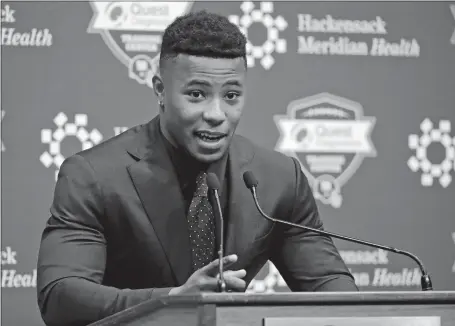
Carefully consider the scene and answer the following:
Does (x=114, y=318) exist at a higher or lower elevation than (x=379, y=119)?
lower

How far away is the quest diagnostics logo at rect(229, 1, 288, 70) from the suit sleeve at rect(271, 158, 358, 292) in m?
1.26

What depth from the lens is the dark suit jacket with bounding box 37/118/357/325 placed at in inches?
103

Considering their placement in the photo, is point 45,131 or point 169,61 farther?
point 45,131

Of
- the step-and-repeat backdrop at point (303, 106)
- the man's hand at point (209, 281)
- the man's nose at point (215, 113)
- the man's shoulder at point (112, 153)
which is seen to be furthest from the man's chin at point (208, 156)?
the step-and-repeat backdrop at point (303, 106)

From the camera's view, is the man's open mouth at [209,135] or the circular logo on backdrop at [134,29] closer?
the man's open mouth at [209,135]

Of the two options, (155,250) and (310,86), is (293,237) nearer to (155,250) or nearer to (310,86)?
(155,250)

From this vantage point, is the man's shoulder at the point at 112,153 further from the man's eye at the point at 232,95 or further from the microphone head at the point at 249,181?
→ the microphone head at the point at 249,181

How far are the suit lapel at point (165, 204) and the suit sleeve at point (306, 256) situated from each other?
1.14 feet

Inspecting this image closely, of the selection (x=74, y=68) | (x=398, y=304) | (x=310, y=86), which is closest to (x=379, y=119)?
(x=310, y=86)

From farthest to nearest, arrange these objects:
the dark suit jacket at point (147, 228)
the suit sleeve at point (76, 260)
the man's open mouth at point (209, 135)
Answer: the man's open mouth at point (209, 135) → the dark suit jacket at point (147, 228) → the suit sleeve at point (76, 260)

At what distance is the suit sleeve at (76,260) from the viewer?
2.41m

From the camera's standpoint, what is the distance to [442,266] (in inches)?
169

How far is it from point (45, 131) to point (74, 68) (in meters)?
0.30

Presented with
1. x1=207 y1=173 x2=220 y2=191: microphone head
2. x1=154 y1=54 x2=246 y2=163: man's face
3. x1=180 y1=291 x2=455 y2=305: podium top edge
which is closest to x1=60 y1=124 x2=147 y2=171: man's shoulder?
x1=154 y1=54 x2=246 y2=163: man's face
